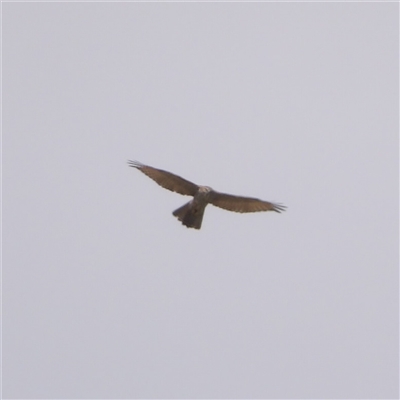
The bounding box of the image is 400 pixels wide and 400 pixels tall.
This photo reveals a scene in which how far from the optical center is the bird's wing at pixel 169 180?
3366 centimetres

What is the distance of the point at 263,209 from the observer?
33.7 meters

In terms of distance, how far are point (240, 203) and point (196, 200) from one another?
105 centimetres

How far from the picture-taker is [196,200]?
110ft

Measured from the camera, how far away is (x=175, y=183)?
33812 mm

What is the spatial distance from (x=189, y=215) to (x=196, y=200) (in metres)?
0.38

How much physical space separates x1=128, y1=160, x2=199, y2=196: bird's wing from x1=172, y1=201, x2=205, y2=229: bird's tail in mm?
490

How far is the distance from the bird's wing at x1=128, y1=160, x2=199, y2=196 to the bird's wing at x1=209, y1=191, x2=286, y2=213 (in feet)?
1.68

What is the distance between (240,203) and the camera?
33.9 meters

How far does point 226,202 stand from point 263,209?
82 cm

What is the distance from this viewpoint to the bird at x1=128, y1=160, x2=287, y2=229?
109ft

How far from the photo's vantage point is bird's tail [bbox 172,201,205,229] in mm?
33281

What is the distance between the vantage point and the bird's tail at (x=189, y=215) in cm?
3328

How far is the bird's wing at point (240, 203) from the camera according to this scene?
33.6 meters

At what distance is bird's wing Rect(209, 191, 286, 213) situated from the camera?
33562mm
